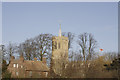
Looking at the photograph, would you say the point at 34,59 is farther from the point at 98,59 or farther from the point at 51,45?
the point at 98,59

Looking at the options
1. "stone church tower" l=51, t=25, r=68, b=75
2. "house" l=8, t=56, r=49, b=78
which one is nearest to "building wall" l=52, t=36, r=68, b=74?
"stone church tower" l=51, t=25, r=68, b=75

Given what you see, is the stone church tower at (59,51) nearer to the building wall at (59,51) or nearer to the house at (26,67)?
the building wall at (59,51)

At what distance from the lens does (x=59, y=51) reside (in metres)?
47.8

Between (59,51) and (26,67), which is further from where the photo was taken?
(59,51)

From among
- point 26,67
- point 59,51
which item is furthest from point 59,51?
point 26,67

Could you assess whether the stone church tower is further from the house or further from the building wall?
the house

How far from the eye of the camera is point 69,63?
101 ft

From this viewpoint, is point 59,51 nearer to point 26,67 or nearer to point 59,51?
point 59,51

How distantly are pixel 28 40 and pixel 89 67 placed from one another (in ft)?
42.1

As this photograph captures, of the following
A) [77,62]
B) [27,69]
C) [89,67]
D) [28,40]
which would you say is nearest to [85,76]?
[89,67]

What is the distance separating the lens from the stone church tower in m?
34.5

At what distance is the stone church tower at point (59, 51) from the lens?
3453cm

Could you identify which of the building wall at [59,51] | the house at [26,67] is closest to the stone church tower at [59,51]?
the building wall at [59,51]

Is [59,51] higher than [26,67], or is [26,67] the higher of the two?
[59,51]
